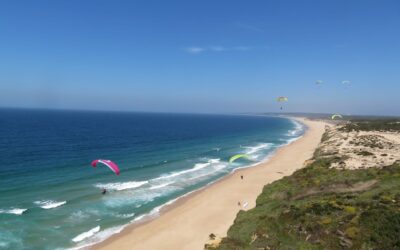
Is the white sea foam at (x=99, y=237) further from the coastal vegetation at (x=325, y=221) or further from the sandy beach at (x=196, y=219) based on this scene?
the coastal vegetation at (x=325, y=221)

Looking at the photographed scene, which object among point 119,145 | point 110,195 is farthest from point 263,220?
point 119,145

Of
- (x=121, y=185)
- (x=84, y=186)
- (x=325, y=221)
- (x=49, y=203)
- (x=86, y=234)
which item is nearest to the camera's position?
(x=325, y=221)

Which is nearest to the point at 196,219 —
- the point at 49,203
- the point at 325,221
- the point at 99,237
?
the point at 99,237

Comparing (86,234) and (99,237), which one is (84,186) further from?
(99,237)

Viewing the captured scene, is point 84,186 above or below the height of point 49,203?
above

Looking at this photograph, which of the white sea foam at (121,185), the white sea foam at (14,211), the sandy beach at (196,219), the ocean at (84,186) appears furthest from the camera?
the white sea foam at (121,185)

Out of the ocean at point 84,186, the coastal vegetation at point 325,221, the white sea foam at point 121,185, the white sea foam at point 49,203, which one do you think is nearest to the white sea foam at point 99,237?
the ocean at point 84,186

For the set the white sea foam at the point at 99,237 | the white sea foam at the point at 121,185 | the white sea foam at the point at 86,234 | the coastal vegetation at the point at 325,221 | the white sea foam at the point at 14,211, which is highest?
the coastal vegetation at the point at 325,221

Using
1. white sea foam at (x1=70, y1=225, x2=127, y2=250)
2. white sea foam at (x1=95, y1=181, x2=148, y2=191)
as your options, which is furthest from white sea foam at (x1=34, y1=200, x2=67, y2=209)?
white sea foam at (x1=70, y1=225, x2=127, y2=250)
